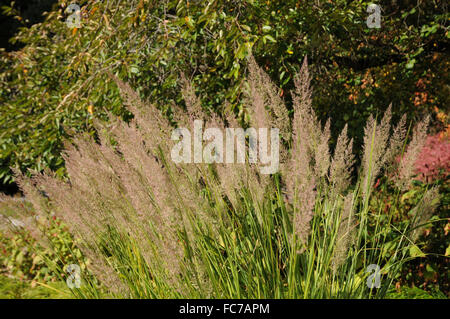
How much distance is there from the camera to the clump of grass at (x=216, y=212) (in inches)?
65.2

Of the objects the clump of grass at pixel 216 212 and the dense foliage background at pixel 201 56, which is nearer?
the clump of grass at pixel 216 212

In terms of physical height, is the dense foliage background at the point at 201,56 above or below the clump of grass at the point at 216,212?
above

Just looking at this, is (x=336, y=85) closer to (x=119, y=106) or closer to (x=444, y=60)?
(x=444, y=60)

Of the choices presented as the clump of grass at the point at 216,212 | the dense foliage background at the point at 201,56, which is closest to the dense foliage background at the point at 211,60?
the dense foliage background at the point at 201,56

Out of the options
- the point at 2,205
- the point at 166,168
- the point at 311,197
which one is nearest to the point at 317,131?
the point at 311,197

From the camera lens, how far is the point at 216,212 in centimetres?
184

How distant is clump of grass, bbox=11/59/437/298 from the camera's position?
1.66 meters

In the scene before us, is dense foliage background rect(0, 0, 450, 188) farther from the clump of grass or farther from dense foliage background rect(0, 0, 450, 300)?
the clump of grass

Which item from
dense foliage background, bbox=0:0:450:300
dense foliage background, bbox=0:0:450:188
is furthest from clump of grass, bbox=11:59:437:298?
dense foliage background, bbox=0:0:450:188

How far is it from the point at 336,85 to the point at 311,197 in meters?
4.04

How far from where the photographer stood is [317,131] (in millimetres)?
1917

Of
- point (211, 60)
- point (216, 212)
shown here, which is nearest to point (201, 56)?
point (211, 60)

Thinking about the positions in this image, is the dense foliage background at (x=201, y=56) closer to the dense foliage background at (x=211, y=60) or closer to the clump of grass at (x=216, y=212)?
the dense foliage background at (x=211, y=60)
